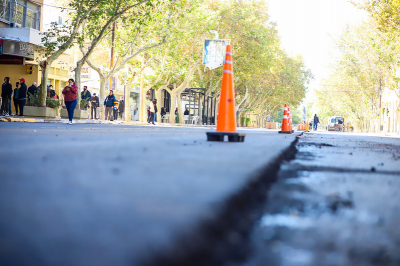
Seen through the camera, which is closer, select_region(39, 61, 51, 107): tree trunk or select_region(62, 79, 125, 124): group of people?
select_region(62, 79, 125, 124): group of people

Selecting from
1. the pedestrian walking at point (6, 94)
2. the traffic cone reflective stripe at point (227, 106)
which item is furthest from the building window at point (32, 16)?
the traffic cone reflective stripe at point (227, 106)

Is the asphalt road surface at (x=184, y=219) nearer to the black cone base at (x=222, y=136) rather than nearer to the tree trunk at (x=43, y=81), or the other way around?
the black cone base at (x=222, y=136)

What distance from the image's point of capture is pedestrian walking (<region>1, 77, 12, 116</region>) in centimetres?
2077

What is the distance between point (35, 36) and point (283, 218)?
91.1 ft

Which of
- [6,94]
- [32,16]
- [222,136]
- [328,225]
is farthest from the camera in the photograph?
[32,16]

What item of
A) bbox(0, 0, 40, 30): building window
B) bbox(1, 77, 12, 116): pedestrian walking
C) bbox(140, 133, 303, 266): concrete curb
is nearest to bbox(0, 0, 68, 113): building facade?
bbox(0, 0, 40, 30): building window

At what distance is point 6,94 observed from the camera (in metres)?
21.1

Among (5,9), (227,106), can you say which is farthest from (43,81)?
(227,106)

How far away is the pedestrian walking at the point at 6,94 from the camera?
2077 cm

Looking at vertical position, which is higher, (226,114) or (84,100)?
(84,100)

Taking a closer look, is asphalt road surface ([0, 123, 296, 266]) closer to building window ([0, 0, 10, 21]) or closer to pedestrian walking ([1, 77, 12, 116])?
pedestrian walking ([1, 77, 12, 116])

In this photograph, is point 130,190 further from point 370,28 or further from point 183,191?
point 370,28

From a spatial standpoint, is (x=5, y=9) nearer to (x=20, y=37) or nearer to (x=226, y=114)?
(x=20, y=37)

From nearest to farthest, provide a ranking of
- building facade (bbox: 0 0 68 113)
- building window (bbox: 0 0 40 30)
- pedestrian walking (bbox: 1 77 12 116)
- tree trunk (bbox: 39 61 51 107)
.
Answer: tree trunk (bbox: 39 61 51 107) < pedestrian walking (bbox: 1 77 12 116) < building facade (bbox: 0 0 68 113) < building window (bbox: 0 0 40 30)
